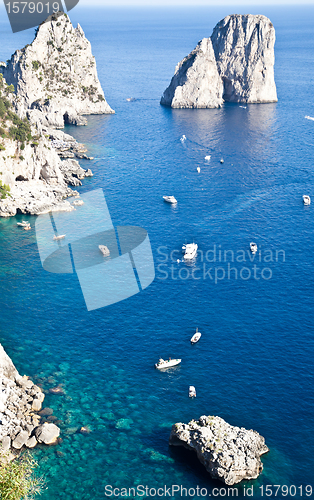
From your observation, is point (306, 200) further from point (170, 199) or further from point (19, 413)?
point (19, 413)

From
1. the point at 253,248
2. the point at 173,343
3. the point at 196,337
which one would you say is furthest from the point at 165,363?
the point at 253,248

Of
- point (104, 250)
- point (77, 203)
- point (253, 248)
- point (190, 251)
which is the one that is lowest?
point (253, 248)

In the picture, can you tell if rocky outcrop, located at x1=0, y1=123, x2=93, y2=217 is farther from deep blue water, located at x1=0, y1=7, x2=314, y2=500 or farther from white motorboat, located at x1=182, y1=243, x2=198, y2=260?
white motorboat, located at x1=182, y1=243, x2=198, y2=260

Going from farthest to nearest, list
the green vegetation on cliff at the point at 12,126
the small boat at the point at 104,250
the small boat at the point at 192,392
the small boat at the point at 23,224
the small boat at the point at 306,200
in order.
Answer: the small boat at the point at 306,200, the green vegetation on cliff at the point at 12,126, the small boat at the point at 23,224, the small boat at the point at 104,250, the small boat at the point at 192,392

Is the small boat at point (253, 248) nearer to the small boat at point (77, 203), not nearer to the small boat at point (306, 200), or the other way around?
the small boat at point (306, 200)

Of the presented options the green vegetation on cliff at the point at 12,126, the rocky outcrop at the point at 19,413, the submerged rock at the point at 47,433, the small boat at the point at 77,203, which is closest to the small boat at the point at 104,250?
the small boat at the point at 77,203

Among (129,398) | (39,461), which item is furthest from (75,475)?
(129,398)
